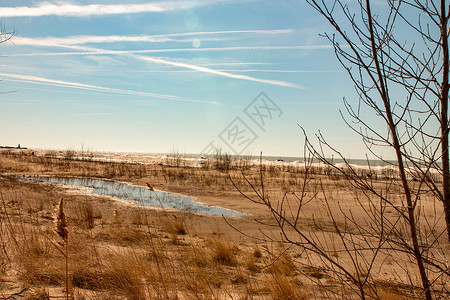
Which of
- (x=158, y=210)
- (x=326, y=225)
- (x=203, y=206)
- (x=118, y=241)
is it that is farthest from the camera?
(x=203, y=206)

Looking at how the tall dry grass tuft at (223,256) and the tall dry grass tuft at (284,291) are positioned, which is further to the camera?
the tall dry grass tuft at (223,256)

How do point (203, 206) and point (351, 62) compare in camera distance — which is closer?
point (351, 62)

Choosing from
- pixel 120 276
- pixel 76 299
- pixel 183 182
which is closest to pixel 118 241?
pixel 120 276

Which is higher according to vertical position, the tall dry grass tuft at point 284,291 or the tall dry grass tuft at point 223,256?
the tall dry grass tuft at point 284,291

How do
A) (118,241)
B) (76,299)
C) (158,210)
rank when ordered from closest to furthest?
(76,299) < (118,241) < (158,210)

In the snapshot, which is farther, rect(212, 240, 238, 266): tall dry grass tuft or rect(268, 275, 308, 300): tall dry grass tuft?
rect(212, 240, 238, 266): tall dry grass tuft

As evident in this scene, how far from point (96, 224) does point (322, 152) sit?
7.33m

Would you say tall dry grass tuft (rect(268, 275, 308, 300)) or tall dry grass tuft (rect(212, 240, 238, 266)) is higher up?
tall dry grass tuft (rect(268, 275, 308, 300))

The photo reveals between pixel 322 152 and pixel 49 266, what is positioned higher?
pixel 322 152

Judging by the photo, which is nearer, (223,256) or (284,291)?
(284,291)

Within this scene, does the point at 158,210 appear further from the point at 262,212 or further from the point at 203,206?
the point at 262,212

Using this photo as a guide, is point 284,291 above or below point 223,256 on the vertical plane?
above

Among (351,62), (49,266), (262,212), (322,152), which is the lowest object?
(262,212)

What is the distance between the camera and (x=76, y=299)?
112 inches
